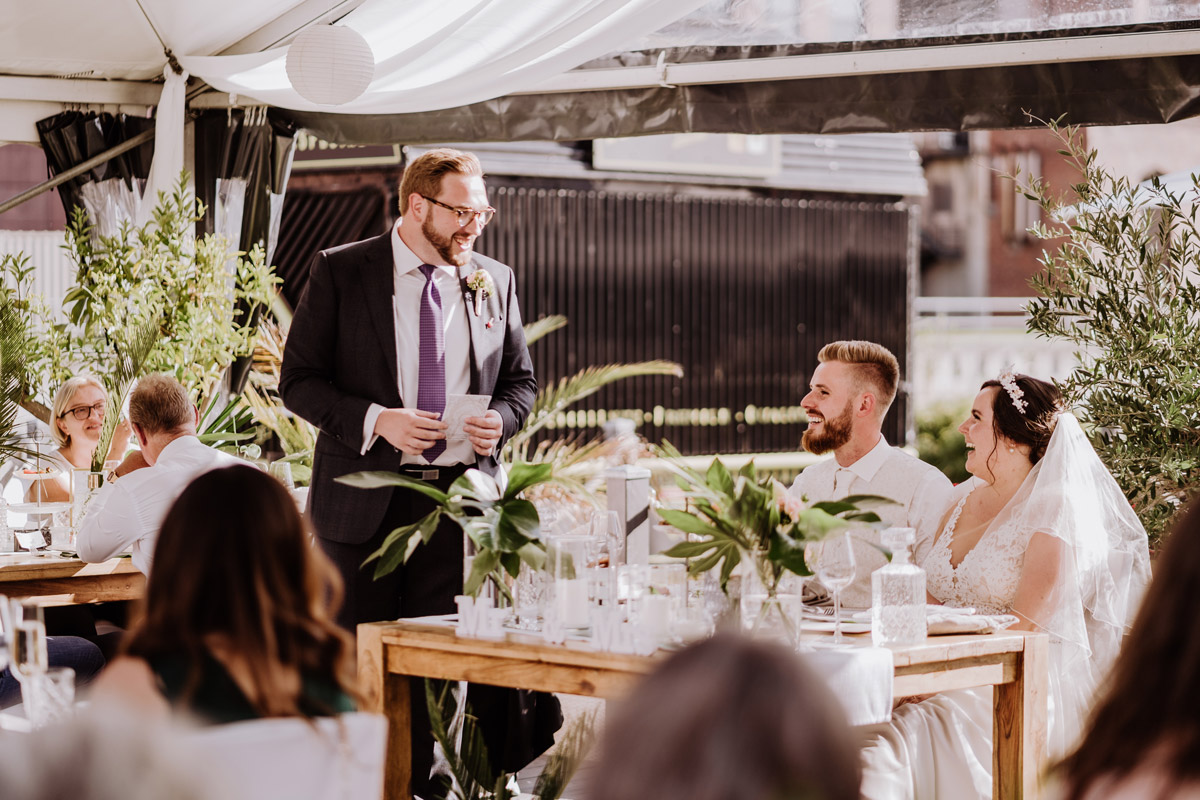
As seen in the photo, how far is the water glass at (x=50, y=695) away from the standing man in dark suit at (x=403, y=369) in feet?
5.61

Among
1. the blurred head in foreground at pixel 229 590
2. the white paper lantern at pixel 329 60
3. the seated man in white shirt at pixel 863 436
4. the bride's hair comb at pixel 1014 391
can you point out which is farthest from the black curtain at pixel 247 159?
the blurred head in foreground at pixel 229 590

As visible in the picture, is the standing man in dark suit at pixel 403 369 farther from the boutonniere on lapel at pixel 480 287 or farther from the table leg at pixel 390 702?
the table leg at pixel 390 702

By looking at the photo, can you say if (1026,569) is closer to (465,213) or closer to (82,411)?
(465,213)

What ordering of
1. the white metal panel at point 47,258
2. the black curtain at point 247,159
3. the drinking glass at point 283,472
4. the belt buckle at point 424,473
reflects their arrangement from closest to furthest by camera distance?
the belt buckle at point 424,473 < the drinking glass at point 283,472 < the black curtain at point 247,159 < the white metal panel at point 47,258

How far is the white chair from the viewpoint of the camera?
192 cm

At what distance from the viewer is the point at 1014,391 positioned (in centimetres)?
405

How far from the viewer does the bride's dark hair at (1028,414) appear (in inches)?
158

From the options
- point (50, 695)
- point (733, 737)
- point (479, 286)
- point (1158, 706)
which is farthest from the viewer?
point (479, 286)

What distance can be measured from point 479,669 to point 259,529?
110 centimetres

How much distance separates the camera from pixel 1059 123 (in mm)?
4703

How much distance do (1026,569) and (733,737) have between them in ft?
9.08

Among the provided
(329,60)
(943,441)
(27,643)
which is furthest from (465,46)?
(943,441)

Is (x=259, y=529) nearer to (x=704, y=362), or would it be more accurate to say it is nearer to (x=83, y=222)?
(x=83, y=222)

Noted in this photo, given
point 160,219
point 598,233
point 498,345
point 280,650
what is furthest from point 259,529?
point 598,233
